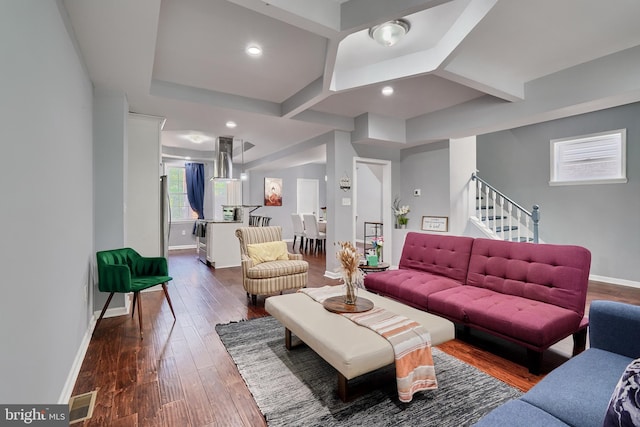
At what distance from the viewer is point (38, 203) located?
1428mm

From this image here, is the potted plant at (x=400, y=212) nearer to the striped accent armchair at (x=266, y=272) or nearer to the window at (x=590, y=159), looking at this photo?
the striped accent armchair at (x=266, y=272)

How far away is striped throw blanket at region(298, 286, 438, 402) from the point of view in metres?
1.72

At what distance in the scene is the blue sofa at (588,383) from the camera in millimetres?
1134

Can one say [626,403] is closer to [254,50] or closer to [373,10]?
[373,10]

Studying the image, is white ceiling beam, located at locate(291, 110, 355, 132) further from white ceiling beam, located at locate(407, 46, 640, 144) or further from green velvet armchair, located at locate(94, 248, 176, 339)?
green velvet armchair, located at locate(94, 248, 176, 339)

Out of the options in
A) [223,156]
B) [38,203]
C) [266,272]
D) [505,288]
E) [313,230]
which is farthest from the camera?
[313,230]

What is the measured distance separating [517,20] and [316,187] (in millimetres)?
8076

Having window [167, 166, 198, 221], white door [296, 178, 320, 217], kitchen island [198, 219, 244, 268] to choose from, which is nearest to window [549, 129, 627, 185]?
kitchen island [198, 219, 244, 268]

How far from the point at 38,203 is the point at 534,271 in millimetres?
3458

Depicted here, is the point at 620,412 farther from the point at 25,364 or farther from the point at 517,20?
the point at 517,20

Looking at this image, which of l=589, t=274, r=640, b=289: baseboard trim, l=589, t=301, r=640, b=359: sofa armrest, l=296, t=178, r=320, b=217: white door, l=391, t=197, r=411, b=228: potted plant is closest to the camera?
l=589, t=301, r=640, b=359: sofa armrest

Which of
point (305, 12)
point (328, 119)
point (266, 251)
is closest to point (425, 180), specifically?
point (328, 119)

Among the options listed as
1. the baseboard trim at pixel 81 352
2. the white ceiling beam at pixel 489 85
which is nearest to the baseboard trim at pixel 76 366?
the baseboard trim at pixel 81 352

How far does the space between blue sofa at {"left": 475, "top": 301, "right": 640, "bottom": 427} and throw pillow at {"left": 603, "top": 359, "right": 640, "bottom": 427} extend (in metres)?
0.25
